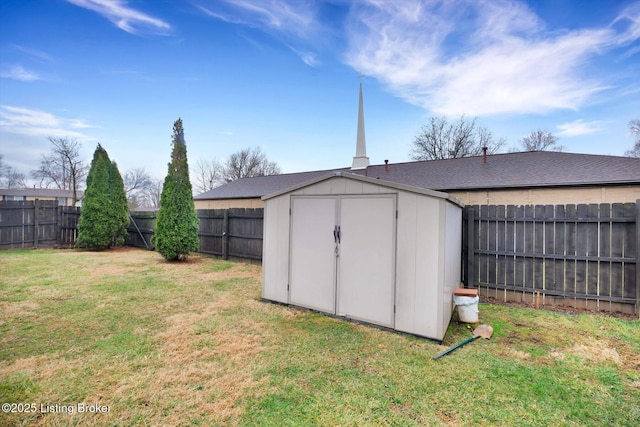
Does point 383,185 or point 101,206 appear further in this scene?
point 101,206

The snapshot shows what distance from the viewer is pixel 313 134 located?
16500 millimetres

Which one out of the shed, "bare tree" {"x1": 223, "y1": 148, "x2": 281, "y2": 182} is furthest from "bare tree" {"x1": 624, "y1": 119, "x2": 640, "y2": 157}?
"bare tree" {"x1": 223, "y1": 148, "x2": 281, "y2": 182}

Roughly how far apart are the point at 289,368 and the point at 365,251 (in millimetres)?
1864

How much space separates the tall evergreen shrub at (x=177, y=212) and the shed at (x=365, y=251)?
16.9 feet

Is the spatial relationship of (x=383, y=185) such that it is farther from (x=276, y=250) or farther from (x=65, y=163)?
(x=65, y=163)

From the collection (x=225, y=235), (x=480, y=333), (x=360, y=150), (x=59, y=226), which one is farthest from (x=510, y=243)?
(x=59, y=226)

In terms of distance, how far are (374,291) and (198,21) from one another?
8761 mm

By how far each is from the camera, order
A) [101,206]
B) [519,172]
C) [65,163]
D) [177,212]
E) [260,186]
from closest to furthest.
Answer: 1. [519,172]
2. [177,212]
3. [101,206]
4. [260,186]
5. [65,163]

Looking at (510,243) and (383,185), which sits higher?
(383,185)

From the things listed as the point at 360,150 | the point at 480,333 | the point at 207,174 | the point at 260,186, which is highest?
the point at 207,174

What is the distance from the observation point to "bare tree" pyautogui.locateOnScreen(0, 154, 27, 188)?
30266 millimetres

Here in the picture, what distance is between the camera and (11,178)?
32844 millimetres

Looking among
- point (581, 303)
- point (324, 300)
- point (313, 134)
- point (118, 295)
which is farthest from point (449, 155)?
point (118, 295)

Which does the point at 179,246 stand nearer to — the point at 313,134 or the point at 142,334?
the point at 142,334
